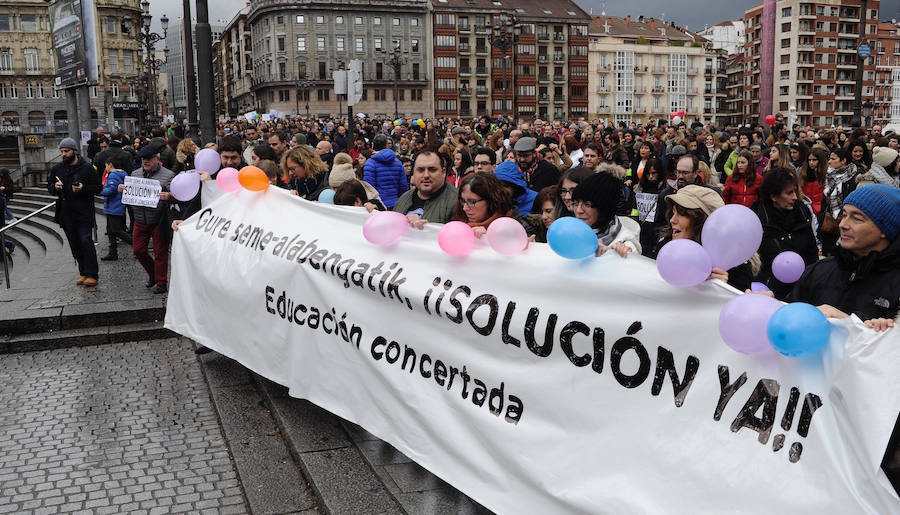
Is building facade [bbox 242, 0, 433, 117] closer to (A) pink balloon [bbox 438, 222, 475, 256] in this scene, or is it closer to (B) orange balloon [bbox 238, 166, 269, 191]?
(B) orange balloon [bbox 238, 166, 269, 191]

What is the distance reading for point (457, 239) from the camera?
13.0ft

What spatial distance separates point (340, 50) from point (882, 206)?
326 feet

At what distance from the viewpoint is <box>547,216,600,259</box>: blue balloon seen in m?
3.29

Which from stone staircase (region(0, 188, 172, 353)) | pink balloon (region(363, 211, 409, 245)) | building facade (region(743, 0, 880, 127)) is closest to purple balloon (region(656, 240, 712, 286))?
pink balloon (region(363, 211, 409, 245))

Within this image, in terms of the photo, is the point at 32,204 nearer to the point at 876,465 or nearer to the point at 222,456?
the point at 222,456

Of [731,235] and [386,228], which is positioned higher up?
[731,235]

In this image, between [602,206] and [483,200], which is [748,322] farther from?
[483,200]

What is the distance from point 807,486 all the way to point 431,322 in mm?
2028

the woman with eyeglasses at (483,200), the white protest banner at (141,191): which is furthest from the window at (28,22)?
the woman with eyeglasses at (483,200)

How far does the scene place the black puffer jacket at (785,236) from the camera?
5.84 meters

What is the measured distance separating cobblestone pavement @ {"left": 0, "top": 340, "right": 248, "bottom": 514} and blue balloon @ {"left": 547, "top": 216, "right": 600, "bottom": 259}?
232cm

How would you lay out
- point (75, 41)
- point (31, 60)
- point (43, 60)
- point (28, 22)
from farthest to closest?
point (43, 60) → point (31, 60) → point (28, 22) → point (75, 41)

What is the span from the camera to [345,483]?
4266mm

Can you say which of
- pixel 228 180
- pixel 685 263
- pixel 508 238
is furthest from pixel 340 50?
pixel 685 263
